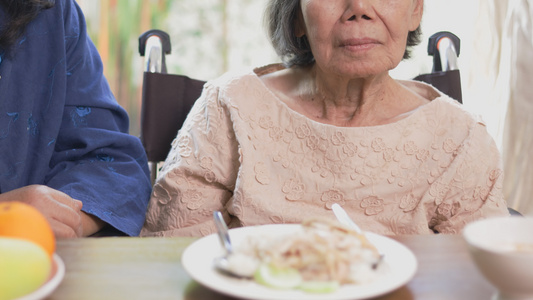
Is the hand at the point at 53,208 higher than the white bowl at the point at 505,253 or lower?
lower

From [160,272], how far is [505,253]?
15.3 inches

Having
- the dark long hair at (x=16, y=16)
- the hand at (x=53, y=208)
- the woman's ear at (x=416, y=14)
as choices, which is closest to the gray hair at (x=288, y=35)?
the woman's ear at (x=416, y=14)

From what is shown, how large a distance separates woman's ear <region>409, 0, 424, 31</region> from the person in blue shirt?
30.0 inches

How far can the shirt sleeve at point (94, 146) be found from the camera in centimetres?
131

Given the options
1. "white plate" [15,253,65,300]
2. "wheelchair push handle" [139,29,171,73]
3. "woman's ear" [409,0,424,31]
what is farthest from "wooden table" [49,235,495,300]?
"wheelchair push handle" [139,29,171,73]

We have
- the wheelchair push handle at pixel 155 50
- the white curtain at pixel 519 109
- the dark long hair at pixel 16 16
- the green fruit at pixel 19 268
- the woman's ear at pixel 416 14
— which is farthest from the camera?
the white curtain at pixel 519 109

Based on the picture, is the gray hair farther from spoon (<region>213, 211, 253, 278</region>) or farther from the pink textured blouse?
spoon (<region>213, 211, 253, 278</region>)

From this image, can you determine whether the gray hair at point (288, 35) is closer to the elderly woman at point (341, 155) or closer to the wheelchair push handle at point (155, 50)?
the elderly woman at point (341, 155)

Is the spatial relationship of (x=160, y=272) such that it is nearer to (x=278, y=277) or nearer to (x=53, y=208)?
(x=278, y=277)

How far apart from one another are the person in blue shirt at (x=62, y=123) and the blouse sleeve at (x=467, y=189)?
27.7 inches

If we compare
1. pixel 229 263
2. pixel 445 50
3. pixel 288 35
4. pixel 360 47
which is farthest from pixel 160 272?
pixel 445 50

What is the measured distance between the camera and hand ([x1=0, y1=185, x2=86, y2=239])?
1049 millimetres

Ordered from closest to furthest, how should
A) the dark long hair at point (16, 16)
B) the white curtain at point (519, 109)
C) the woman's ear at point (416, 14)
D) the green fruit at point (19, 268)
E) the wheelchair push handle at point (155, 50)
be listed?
the green fruit at point (19, 268) < the dark long hair at point (16, 16) < the woman's ear at point (416, 14) < the wheelchair push handle at point (155, 50) < the white curtain at point (519, 109)

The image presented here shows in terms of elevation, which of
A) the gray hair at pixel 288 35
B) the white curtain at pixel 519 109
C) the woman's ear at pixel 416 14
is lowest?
the white curtain at pixel 519 109
